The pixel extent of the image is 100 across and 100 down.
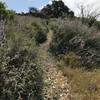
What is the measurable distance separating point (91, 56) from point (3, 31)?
5899 mm

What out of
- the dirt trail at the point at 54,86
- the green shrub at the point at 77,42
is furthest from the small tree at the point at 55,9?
the dirt trail at the point at 54,86

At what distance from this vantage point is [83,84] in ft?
35.1

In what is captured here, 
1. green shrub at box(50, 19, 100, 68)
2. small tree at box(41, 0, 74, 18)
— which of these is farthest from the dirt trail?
small tree at box(41, 0, 74, 18)

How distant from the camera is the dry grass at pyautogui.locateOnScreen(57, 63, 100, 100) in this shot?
31.3 ft

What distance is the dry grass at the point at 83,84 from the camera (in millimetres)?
9539

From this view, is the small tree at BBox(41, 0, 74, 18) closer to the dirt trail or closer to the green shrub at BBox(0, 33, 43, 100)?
the dirt trail

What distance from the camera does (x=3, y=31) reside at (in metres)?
10.3

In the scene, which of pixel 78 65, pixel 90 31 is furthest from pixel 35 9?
pixel 78 65

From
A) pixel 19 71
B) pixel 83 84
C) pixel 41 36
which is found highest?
pixel 19 71

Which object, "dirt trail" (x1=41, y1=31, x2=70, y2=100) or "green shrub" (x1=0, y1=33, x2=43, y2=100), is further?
"dirt trail" (x1=41, y1=31, x2=70, y2=100)

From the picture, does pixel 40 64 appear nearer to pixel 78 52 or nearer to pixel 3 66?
pixel 3 66

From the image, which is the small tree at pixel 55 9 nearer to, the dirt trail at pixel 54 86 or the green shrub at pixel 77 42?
the green shrub at pixel 77 42

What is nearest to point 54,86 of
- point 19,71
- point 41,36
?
point 19,71

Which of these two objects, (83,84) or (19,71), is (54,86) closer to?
(83,84)
